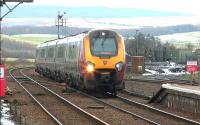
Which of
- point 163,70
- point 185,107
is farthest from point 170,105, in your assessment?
point 163,70

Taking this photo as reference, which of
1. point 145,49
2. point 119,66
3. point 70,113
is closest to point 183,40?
point 145,49

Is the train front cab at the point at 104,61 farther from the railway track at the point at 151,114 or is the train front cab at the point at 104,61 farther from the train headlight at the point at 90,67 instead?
the railway track at the point at 151,114

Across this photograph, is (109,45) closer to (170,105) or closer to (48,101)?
(48,101)

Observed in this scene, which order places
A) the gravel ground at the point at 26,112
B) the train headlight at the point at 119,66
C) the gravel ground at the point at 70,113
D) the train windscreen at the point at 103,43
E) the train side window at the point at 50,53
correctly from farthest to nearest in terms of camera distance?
1. the train side window at the point at 50,53
2. the train windscreen at the point at 103,43
3. the train headlight at the point at 119,66
4. the gravel ground at the point at 70,113
5. the gravel ground at the point at 26,112

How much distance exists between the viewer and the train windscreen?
27.8 m

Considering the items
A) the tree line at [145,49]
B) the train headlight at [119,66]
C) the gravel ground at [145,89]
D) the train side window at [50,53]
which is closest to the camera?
the train headlight at [119,66]

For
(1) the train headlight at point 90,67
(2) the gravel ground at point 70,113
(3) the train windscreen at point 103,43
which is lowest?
(2) the gravel ground at point 70,113

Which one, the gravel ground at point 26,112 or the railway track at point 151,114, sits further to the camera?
the gravel ground at point 26,112

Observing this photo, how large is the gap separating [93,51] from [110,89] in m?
2.03

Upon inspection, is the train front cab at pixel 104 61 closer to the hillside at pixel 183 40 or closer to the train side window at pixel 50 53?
the train side window at pixel 50 53

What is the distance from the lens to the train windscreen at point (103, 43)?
27812 mm

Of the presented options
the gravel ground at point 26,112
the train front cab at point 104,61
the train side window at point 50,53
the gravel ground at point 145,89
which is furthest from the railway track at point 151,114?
the train side window at point 50,53

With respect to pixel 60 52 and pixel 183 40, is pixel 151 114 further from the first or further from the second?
pixel 183 40

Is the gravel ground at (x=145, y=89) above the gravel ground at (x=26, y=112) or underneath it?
underneath
